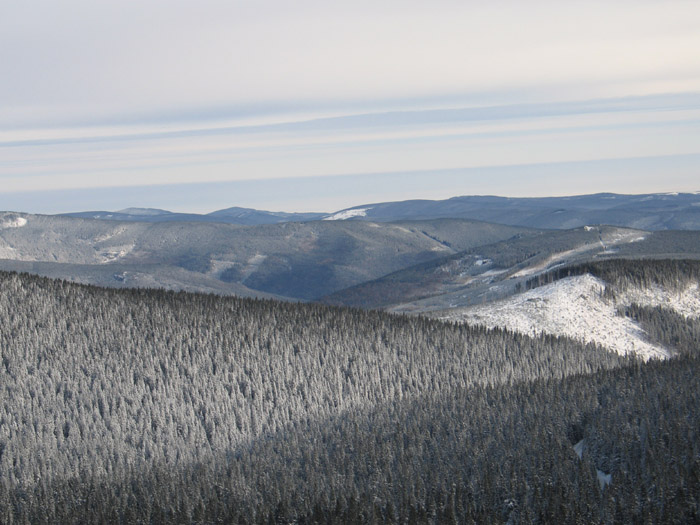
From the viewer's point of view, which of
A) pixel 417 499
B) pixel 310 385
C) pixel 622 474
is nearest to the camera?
pixel 622 474

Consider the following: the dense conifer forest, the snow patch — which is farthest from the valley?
the snow patch

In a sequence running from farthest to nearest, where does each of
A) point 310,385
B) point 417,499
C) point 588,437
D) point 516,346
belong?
point 516,346, point 310,385, point 588,437, point 417,499

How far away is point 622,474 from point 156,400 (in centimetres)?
6574

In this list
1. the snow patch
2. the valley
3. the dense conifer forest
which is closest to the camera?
the dense conifer forest

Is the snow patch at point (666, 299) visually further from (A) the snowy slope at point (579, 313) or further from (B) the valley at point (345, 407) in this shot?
(B) the valley at point (345, 407)

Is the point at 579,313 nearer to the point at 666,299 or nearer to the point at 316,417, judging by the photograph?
the point at 666,299

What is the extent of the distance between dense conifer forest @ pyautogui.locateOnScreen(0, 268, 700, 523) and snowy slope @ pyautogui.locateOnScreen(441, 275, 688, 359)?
619 cm

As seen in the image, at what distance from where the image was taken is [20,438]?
3607 inches

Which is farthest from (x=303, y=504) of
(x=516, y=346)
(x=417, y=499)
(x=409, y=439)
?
(x=516, y=346)

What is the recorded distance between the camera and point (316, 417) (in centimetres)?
10638

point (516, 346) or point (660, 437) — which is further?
point (516, 346)

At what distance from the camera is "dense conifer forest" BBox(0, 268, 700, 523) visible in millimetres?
57875

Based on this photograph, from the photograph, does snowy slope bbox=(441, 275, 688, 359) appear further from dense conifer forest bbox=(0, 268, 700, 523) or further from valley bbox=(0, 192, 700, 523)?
dense conifer forest bbox=(0, 268, 700, 523)

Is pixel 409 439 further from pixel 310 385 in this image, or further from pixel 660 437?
pixel 310 385
